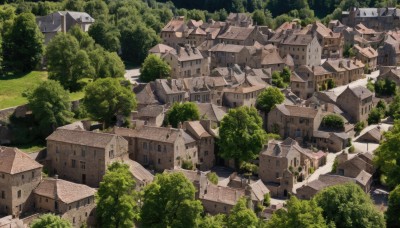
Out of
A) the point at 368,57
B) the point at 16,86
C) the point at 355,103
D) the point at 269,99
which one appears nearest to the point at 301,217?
the point at 269,99

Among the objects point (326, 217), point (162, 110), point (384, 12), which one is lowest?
point (326, 217)

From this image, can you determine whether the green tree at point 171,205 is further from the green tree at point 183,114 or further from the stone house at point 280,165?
the green tree at point 183,114

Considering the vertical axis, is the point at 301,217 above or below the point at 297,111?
below

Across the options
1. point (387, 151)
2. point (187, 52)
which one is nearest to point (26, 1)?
point (187, 52)

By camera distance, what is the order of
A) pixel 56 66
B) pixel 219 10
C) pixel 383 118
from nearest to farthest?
pixel 56 66 < pixel 383 118 < pixel 219 10

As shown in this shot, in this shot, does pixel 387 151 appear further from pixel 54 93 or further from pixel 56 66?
pixel 56 66

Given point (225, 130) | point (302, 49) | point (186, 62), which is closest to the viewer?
point (225, 130)

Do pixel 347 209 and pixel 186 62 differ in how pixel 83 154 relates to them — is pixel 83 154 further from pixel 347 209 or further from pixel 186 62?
pixel 186 62
